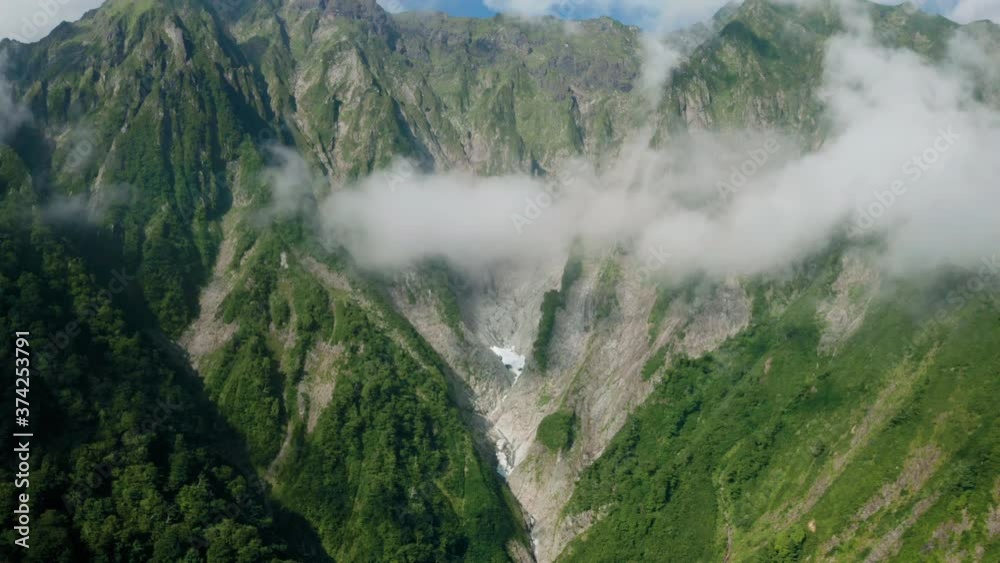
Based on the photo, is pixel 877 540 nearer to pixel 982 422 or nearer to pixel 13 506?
pixel 982 422

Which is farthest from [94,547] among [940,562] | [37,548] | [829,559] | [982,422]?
[982,422]

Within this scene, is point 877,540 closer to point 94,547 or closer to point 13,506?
point 94,547

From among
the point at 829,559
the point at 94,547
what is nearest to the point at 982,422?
the point at 829,559

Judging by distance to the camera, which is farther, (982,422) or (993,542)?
(982,422)

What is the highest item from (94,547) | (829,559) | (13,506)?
(13,506)

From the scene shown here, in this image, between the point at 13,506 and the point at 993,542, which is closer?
the point at 993,542

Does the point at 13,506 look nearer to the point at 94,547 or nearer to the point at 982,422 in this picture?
the point at 94,547

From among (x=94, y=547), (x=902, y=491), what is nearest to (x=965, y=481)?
(x=902, y=491)

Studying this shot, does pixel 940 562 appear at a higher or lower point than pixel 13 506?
lower

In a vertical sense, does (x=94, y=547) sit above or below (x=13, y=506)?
below
